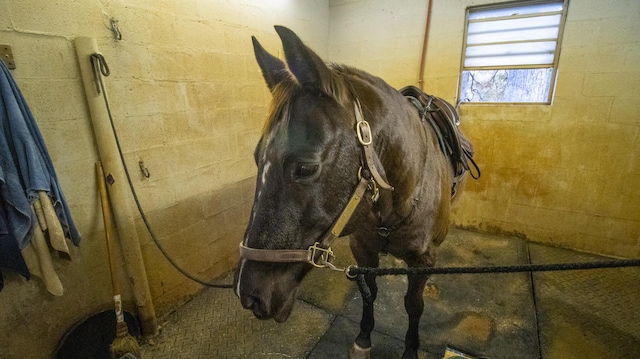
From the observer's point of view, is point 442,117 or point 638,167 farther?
point 638,167

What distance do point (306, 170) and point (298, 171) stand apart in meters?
0.03

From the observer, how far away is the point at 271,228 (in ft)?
3.26

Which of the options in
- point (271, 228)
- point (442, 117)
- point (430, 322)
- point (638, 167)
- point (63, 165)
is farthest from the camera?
point (638, 167)

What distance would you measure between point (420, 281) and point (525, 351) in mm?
1009

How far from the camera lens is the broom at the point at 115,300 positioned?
1.75 metres

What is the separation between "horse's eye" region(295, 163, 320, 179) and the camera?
95cm

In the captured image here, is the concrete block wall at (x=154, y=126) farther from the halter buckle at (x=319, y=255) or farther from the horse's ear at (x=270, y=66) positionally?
the halter buckle at (x=319, y=255)

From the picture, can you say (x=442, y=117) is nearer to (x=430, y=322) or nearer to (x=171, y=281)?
(x=430, y=322)

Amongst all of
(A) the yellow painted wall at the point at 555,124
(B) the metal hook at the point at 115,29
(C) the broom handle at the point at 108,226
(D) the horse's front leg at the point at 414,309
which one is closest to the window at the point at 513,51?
(A) the yellow painted wall at the point at 555,124

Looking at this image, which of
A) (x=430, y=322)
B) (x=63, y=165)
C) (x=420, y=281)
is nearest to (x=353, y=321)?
(x=430, y=322)

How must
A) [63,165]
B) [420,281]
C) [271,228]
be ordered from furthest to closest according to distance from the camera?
[420,281], [63,165], [271,228]

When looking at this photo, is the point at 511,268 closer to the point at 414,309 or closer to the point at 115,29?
the point at 414,309

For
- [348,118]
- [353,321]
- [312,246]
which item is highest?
[348,118]

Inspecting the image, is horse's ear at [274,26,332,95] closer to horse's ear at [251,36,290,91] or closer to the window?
horse's ear at [251,36,290,91]
